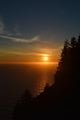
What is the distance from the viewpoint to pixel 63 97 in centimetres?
5634

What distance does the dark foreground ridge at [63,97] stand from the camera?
52.5 meters

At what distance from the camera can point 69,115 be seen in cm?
4991

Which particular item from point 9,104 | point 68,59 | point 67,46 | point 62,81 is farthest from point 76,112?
point 9,104

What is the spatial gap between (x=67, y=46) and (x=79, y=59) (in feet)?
28.7

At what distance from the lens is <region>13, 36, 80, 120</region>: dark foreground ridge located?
172 ft

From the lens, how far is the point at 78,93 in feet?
178

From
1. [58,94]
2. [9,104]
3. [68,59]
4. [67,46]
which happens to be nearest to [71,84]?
[58,94]

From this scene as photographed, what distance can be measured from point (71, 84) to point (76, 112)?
385 inches

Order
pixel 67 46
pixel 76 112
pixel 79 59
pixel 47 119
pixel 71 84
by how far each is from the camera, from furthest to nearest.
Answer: pixel 67 46 → pixel 79 59 → pixel 71 84 → pixel 47 119 → pixel 76 112

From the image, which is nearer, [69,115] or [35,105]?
[69,115]

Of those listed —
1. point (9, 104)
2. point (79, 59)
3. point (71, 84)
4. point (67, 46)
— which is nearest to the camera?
point (71, 84)

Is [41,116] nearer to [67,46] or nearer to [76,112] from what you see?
[76,112]

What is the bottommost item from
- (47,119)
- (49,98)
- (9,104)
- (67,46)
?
(9,104)

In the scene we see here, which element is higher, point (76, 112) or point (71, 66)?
point (71, 66)
